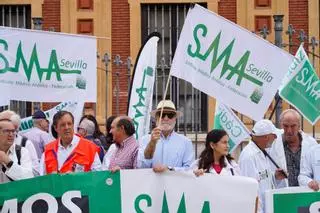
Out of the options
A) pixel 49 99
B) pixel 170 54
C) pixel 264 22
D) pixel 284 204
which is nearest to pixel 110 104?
pixel 170 54

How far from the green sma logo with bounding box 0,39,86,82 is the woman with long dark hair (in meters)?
→ 3.33

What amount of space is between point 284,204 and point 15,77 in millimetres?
4168

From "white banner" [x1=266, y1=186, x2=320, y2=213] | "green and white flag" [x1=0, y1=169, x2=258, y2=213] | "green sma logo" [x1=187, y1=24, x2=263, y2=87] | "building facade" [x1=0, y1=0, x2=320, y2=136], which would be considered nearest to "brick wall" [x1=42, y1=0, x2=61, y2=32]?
"building facade" [x1=0, y1=0, x2=320, y2=136]

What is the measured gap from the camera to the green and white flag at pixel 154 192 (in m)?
9.80

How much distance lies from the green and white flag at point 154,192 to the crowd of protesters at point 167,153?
0.11 m

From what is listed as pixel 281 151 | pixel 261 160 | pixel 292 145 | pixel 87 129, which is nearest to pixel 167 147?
pixel 261 160

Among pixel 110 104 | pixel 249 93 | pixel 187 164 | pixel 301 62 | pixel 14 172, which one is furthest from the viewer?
pixel 110 104

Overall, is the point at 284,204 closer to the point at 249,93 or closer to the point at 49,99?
the point at 249,93

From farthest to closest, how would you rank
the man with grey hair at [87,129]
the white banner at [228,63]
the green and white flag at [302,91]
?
the man with grey hair at [87,129], the green and white flag at [302,91], the white banner at [228,63]

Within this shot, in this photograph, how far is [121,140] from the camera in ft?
35.6

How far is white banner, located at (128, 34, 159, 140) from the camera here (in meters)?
13.0

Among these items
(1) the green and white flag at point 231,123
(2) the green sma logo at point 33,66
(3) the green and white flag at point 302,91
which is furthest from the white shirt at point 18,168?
(1) the green and white flag at point 231,123

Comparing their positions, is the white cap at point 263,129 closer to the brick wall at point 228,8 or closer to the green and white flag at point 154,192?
the green and white flag at point 154,192

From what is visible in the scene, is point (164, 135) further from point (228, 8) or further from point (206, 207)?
point (228, 8)
